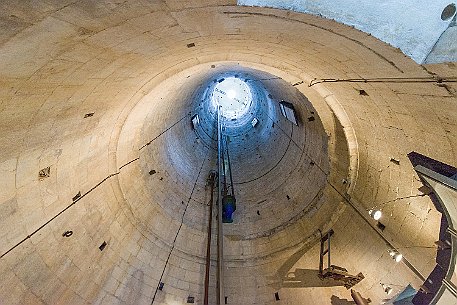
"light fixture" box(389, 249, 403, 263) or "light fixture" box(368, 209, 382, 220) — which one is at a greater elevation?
"light fixture" box(368, 209, 382, 220)

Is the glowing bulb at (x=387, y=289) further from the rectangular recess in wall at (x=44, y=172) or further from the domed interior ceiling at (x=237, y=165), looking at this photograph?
the rectangular recess in wall at (x=44, y=172)

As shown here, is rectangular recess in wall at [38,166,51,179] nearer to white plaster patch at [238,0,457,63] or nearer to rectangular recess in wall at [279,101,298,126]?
white plaster patch at [238,0,457,63]

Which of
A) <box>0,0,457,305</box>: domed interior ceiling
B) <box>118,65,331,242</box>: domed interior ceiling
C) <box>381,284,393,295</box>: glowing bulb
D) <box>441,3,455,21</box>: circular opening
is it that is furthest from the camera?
<box>118,65,331,242</box>: domed interior ceiling

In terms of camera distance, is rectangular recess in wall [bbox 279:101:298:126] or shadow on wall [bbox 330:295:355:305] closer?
shadow on wall [bbox 330:295:355:305]

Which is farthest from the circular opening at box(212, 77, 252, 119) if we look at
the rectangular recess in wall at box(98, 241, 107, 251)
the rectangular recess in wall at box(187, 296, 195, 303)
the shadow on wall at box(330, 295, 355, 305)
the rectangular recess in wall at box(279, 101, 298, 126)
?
the rectangular recess in wall at box(98, 241, 107, 251)

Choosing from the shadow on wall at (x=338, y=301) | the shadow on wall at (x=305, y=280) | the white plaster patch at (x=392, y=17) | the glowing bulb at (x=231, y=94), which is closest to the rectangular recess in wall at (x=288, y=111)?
the shadow on wall at (x=305, y=280)

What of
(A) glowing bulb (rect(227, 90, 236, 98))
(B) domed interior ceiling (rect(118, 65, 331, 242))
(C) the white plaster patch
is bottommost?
(C) the white plaster patch
